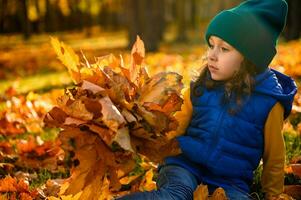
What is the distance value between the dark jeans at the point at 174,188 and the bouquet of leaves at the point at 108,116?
0.57ft

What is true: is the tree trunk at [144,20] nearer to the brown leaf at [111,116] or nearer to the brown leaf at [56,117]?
the brown leaf at [56,117]

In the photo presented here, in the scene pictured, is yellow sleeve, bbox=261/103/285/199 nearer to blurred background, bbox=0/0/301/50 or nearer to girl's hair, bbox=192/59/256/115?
girl's hair, bbox=192/59/256/115

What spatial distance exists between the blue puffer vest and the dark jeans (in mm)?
56

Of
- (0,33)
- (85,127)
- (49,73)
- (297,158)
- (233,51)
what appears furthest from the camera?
(0,33)

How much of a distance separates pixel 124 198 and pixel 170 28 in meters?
31.2

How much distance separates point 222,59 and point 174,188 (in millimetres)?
701

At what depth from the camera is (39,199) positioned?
A: 9.05ft

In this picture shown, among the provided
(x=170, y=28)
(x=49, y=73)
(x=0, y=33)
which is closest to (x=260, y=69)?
(x=49, y=73)

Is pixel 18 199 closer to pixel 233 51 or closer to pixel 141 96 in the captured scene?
pixel 141 96

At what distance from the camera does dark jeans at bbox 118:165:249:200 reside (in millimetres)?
2496

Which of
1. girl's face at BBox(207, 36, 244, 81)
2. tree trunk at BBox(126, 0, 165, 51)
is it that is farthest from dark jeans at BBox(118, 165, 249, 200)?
tree trunk at BBox(126, 0, 165, 51)

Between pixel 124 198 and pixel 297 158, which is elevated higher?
pixel 124 198

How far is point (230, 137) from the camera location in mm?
2727

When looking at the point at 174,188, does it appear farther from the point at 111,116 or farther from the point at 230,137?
the point at 111,116
